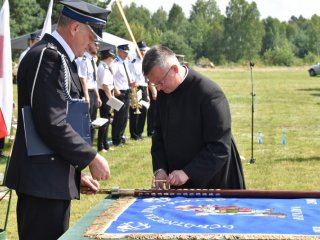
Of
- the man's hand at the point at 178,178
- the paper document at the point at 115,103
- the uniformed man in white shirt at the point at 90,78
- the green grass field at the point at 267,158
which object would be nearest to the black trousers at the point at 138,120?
the green grass field at the point at 267,158

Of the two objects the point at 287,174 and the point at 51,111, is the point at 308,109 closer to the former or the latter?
the point at 287,174

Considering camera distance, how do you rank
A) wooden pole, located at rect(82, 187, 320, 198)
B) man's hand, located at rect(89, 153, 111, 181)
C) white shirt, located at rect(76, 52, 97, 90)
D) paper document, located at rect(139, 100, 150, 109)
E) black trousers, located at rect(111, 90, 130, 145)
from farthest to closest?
1. paper document, located at rect(139, 100, 150, 109)
2. black trousers, located at rect(111, 90, 130, 145)
3. white shirt, located at rect(76, 52, 97, 90)
4. wooden pole, located at rect(82, 187, 320, 198)
5. man's hand, located at rect(89, 153, 111, 181)

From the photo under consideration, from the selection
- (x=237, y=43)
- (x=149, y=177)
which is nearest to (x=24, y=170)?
(x=149, y=177)

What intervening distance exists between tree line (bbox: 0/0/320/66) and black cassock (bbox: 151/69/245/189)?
7616 cm

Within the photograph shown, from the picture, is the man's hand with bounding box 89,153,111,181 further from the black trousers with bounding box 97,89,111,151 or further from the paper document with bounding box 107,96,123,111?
the paper document with bounding box 107,96,123,111

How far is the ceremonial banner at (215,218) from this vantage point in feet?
10.1

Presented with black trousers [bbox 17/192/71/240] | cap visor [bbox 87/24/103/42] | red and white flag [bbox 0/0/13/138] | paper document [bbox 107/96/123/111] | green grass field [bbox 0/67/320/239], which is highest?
cap visor [bbox 87/24/103/42]

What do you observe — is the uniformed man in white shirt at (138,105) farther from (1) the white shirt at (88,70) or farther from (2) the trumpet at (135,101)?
(1) the white shirt at (88,70)

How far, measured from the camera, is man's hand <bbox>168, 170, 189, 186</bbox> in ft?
14.2

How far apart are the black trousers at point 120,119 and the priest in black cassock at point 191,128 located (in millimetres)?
8487

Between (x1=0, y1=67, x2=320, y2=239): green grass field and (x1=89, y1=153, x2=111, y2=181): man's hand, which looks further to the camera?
(x1=0, y1=67, x2=320, y2=239): green grass field

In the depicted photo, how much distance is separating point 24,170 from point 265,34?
416 feet

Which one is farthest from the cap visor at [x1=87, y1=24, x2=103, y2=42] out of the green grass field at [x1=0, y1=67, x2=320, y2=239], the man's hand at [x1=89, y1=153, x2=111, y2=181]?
the green grass field at [x1=0, y1=67, x2=320, y2=239]

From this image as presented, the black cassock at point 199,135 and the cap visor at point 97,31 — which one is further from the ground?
the cap visor at point 97,31
